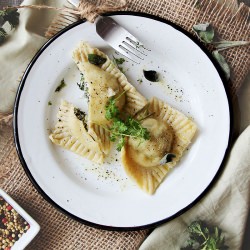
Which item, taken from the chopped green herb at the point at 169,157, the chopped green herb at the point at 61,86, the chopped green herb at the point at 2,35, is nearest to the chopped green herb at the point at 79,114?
the chopped green herb at the point at 61,86

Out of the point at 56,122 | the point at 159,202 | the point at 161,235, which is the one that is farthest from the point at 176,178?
the point at 56,122

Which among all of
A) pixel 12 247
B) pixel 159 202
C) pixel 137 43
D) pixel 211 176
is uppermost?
pixel 137 43

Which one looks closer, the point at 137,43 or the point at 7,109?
the point at 137,43

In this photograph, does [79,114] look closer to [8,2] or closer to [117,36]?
[117,36]

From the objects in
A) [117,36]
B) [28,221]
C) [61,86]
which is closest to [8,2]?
[61,86]

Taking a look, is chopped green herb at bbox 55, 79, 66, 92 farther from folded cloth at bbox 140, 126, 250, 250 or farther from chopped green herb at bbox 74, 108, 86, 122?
folded cloth at bbox 140, 126, 250, 250

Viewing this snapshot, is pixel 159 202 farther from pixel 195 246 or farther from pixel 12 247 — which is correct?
pixel 12 247

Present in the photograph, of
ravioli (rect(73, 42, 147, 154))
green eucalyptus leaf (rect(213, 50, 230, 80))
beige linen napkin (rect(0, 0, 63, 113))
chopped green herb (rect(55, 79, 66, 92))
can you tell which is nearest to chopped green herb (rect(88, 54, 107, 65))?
ravioli (rect(73, 42, 147, 154))

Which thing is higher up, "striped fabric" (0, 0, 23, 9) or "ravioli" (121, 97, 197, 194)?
"striped fabric" (0, 0, 23, 9)
